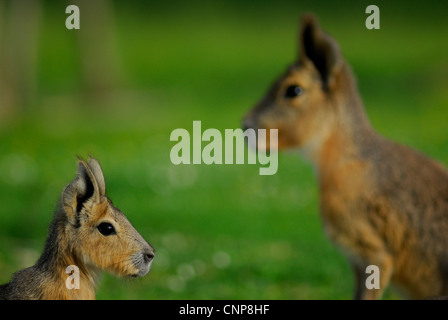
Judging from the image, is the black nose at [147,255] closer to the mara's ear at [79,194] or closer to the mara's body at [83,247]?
the mara's body at [83,247]

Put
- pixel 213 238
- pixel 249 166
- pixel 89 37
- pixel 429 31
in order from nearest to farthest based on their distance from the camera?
pixel 213 238, pixel 249 166, pixel 89 37, pixel 429 31

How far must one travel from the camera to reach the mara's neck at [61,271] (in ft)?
15.6

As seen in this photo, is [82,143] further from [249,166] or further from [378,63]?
[378,63]

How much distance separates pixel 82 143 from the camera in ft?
45.0

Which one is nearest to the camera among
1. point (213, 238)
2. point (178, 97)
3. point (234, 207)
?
point (213, 238)

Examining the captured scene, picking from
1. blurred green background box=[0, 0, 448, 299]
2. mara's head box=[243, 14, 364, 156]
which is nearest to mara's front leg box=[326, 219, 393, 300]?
mara's head box=[243, 14, 364, 156]

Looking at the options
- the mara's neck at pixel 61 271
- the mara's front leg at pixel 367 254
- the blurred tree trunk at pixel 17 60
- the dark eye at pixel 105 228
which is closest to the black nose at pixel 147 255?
the dark eye at pixel 105 228

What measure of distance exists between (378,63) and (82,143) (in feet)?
29.4

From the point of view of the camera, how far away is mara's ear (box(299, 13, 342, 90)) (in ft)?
20.4

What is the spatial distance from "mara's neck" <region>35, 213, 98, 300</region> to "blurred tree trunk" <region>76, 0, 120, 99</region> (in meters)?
11.2

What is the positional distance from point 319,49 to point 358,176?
978 mm

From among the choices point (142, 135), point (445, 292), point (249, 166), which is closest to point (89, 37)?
point (142, 135)

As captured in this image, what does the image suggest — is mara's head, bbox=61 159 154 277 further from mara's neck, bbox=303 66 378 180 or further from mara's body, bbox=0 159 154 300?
mara's neck, bbox=303 66 378 180

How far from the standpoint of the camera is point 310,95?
6.35 meters
